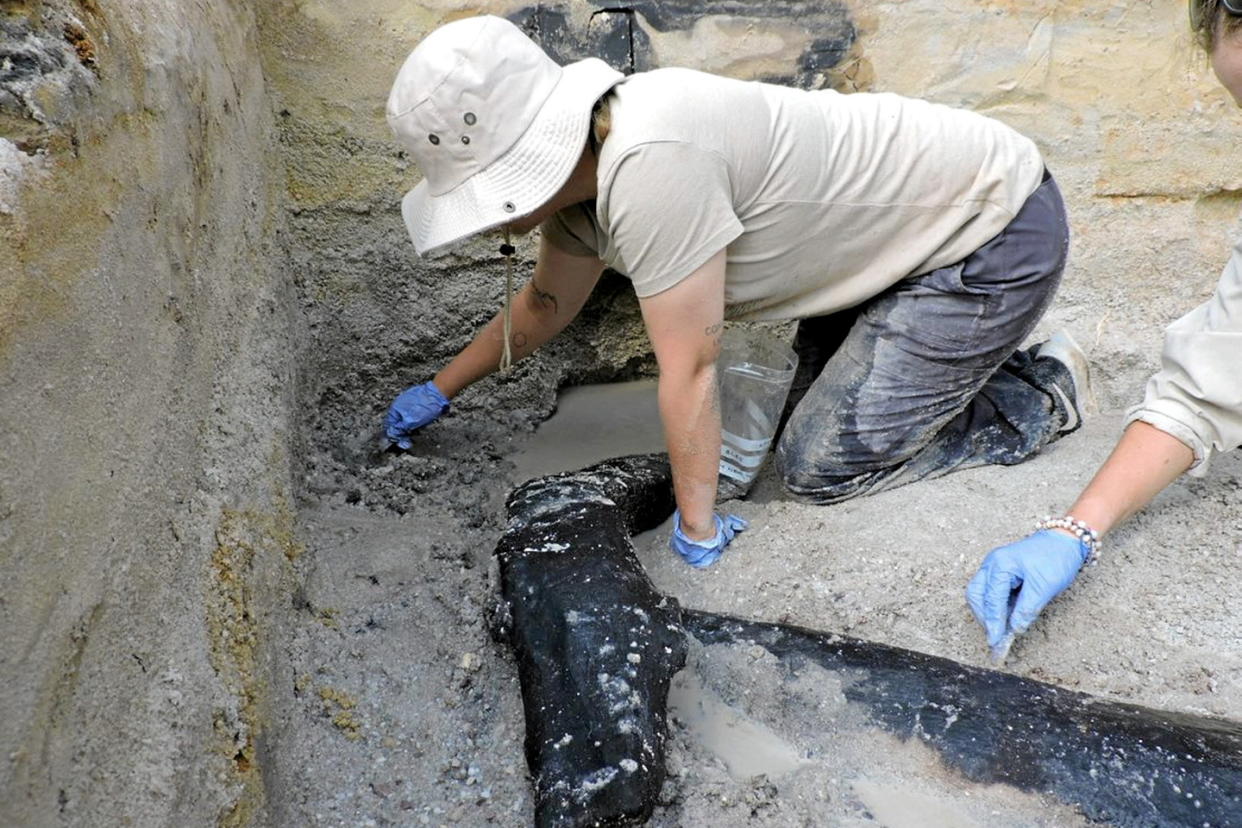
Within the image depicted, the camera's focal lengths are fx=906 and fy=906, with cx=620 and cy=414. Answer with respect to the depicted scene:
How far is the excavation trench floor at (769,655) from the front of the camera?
1251mm

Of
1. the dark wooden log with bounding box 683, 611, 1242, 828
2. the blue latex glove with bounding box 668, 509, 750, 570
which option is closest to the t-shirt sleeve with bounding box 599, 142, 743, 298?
the blue latex glove with bounding box 668, 509, 750, 570

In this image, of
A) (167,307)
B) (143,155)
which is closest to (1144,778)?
(167,307)

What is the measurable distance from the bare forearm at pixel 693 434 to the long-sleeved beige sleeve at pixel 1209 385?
30.2 inches

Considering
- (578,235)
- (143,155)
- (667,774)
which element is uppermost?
(143,155)

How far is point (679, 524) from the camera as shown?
1.79 meters

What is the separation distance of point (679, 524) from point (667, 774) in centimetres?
59

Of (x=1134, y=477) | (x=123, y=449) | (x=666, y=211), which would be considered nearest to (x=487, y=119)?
(x=666, y=211)

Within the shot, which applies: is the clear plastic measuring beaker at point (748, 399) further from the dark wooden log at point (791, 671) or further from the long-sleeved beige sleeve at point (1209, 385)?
the long-sleeved beige sleeve at point (1209, 385)

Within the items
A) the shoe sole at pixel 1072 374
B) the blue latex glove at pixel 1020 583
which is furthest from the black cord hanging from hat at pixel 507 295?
the shoe sole at pixel 1072 374

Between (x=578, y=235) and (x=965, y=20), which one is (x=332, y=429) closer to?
(x=578, y=235)

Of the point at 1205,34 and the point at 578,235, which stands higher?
the point at 1205,34

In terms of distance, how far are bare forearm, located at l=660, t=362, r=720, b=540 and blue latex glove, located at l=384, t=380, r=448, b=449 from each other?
63cm

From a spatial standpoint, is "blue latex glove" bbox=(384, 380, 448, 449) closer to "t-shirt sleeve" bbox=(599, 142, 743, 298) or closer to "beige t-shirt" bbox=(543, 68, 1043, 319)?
"beige t-shirt" bbox=(543, 68, 1043, 319)

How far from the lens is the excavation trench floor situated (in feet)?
4.10
